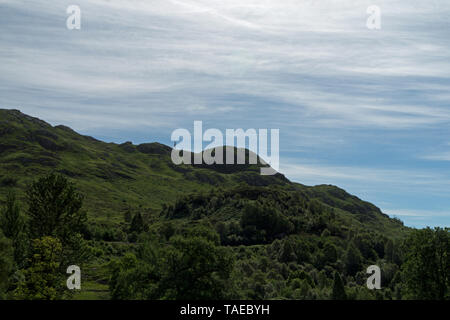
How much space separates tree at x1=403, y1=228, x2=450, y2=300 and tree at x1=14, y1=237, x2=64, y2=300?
2435 inches

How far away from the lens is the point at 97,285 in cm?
10994

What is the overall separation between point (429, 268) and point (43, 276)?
67.2 meters

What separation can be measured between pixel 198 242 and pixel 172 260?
4.91 m

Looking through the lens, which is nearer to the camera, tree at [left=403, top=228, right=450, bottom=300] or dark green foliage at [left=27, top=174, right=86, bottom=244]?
tree at [left=403, top=228, right=450, bottom=300]

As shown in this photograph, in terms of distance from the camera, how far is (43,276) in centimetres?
7162

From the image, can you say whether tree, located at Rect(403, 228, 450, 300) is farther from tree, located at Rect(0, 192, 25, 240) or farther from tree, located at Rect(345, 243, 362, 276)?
tree, located at Rect(345, 243, 362, 276)

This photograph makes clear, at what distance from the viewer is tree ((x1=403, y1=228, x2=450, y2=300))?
80062mm

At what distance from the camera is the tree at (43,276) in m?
67.7

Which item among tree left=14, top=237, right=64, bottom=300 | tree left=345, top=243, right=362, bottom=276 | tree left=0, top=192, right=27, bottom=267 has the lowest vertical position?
tree left=345, top=243, right=362, bottom=276

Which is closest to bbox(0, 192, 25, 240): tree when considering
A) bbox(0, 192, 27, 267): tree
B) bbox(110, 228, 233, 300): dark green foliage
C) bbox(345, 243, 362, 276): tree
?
bbox(0, 192, 27, 267): tree

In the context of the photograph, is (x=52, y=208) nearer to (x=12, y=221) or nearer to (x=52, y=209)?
(x=52, y=209)

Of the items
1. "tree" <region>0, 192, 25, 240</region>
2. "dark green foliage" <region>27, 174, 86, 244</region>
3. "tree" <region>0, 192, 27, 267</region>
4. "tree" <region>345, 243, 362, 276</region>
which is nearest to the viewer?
"dark green foliage" <region>27, 174, 86, 244</region>
